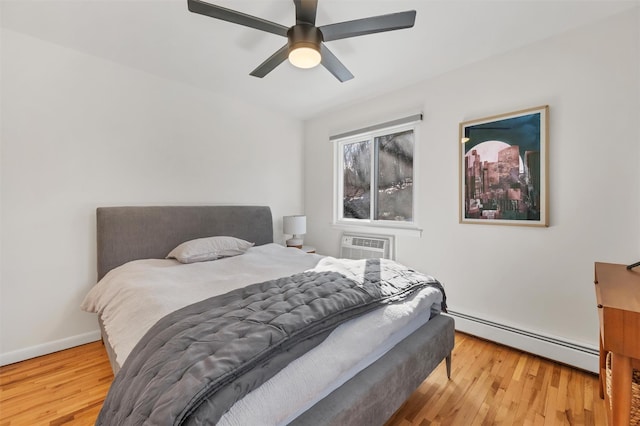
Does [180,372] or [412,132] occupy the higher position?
[412,132]

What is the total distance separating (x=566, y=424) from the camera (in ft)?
4.82

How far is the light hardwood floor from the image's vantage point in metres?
1.52

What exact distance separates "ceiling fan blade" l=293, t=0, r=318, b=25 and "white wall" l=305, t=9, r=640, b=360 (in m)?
1.68

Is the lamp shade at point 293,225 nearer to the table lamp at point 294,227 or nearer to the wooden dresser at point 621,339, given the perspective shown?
the table lamp at point 294,227

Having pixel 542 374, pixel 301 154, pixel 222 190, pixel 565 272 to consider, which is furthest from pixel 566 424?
pixel 301 154

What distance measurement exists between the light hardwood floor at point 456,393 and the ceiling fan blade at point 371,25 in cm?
221

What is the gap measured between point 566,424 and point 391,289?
1194 millimetres

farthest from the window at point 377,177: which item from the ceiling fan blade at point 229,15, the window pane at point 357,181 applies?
the ceiling fan blade at point 229,15

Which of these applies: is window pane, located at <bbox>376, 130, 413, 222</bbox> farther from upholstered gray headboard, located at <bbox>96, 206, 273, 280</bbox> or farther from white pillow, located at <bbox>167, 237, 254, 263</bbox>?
white pillow, located at <bbox>167, 237, 254, 263</bbox>

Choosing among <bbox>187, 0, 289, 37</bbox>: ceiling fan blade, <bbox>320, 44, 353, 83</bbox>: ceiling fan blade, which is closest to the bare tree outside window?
<bbox>320, 44, 353, 83</bbox>: ceiling fan blade

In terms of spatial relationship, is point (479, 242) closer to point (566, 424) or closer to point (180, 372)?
point (566, 424)

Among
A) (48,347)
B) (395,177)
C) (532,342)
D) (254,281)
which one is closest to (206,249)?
(254,281)

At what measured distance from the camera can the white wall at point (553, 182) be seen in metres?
1.81

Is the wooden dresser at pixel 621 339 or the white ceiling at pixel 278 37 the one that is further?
the white ceiling at pixel 278 37
